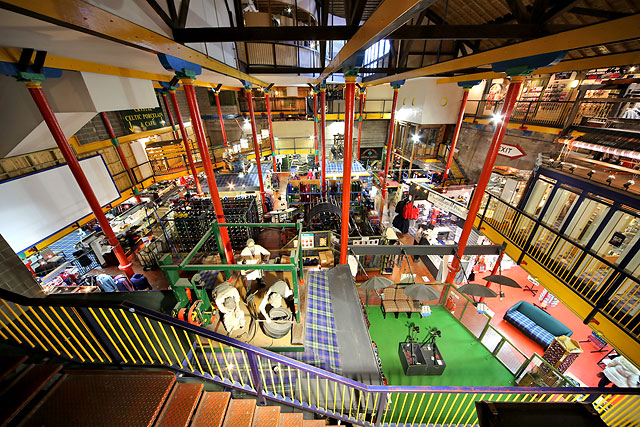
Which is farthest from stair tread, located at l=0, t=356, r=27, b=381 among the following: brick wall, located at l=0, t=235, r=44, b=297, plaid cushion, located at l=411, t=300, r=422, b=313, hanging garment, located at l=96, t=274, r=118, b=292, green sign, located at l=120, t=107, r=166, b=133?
green sign, located at l=120, t=107, r=166, b=133

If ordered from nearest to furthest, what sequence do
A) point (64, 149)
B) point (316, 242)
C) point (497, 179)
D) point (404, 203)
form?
point (64, 149), point (316, 242), point (404, 203), point (497, 179)

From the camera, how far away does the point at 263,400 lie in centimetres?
316

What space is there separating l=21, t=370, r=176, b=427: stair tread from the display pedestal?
212 inches

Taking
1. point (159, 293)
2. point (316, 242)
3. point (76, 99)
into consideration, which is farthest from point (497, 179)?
point (76, 99)

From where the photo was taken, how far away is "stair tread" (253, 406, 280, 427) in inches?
117

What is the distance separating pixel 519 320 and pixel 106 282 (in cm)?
1403

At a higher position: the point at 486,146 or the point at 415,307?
the point at 486,146

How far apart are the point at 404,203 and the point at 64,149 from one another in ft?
37.5

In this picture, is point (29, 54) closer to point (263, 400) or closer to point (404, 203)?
point (263, 400)

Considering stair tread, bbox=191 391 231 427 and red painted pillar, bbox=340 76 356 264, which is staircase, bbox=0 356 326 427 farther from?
red painted pillar, bbox=340 76 356 264

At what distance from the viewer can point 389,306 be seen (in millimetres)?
7324

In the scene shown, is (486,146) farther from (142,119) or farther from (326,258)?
(142,119)

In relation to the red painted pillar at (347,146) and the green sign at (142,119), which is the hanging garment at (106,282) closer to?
the red painted pillar at (347,146)

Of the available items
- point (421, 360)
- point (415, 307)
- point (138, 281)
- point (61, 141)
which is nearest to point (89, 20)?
point (61, 141)
